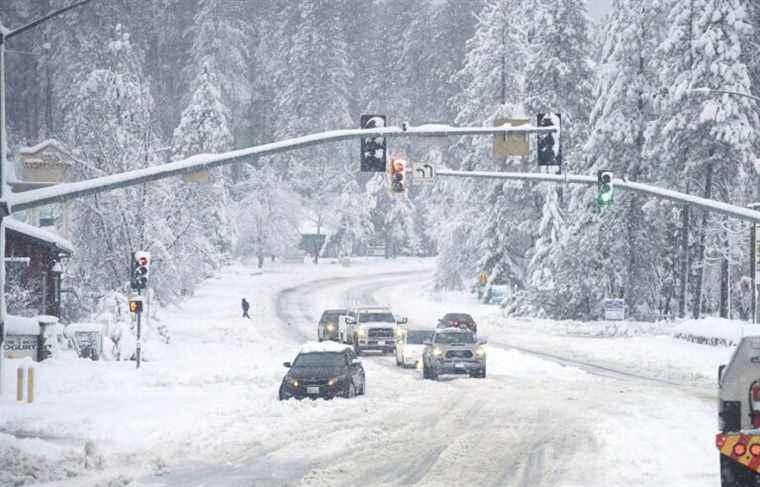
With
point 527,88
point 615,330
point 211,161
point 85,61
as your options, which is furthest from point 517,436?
point 85,61

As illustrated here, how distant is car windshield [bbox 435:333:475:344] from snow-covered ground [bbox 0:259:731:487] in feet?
4.47

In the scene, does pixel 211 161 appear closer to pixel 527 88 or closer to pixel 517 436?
pixel 517 436

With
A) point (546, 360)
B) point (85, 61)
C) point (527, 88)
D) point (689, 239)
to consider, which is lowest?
point (546, 360)

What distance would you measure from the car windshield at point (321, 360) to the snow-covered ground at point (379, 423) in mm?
1222

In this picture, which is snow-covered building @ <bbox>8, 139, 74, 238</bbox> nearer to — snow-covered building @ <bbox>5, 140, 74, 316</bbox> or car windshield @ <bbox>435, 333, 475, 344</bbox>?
snow-covered building @ <bbox>5, 140, 74, 316</bbox>

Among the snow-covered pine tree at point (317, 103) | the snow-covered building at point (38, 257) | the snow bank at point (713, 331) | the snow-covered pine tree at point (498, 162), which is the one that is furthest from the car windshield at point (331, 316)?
the snow-covered pine tree at point (317, 103)

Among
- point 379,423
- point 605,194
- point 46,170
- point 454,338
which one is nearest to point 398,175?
point 605,194

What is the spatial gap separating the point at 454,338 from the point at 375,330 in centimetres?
1064

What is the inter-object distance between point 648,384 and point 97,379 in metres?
15.6

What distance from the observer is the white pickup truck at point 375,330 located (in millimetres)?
43719

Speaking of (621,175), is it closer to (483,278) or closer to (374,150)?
(483,278)

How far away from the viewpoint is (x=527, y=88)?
6562 centimetres

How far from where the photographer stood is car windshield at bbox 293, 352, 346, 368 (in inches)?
1062

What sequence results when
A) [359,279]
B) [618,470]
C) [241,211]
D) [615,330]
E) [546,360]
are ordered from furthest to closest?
[241,211], [359,279], [615,330], [546,360], [618,470]
